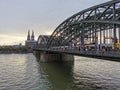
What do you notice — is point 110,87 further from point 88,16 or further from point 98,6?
point 88,16

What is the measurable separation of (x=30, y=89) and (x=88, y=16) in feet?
78.6

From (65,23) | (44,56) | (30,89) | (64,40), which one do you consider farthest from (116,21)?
(44,56)

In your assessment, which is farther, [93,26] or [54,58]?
[54,58]

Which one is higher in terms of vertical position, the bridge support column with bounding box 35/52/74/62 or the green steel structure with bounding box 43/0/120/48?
the green steel structure with bounding box 43/0/120/48

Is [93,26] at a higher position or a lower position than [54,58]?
higher

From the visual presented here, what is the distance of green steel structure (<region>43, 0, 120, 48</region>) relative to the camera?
43.6m

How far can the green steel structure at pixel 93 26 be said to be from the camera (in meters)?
43.6

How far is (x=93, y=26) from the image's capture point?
206 feet

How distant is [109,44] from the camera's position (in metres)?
58.5

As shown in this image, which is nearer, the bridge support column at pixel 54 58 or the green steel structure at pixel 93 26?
the green steel structure at pixel 93 26

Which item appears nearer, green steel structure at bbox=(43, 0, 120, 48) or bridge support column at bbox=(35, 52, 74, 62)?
green steel structure at bbox=(43, 0, 120, 48)

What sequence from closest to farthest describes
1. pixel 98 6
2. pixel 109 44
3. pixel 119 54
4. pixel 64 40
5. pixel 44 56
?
pixel 119 54, pixel 98 6, pixel 109 44, pixel 64 40, pixel 44 56

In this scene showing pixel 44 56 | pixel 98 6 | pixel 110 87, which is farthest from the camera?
pixel 44 56

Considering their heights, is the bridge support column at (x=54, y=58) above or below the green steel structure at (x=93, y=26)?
below
